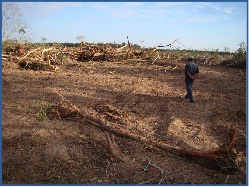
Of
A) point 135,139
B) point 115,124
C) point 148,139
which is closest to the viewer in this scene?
point 148,139

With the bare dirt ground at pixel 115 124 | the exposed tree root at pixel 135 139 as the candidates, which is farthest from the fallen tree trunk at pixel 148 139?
the bare dirt ground at pixel 115 124

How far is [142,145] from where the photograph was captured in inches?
205

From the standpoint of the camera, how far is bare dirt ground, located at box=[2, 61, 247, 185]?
448 centimetres

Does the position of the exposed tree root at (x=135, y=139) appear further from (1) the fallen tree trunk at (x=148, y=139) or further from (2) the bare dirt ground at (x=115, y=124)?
(2) the bare dirt ground at (x=115, y=124)

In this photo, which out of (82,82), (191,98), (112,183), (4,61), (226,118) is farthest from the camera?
(4,61)

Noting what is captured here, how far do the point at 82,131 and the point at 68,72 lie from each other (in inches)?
248

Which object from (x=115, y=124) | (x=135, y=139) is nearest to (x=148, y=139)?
(x=135, y=139)

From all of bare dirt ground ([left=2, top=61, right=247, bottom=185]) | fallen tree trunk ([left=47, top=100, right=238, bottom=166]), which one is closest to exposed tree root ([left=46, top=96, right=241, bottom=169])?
fallen tree trunk ([left=47, top=100, right=238, bottom=166])

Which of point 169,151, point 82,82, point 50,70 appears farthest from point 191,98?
point 50,70

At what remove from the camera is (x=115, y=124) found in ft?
19.3

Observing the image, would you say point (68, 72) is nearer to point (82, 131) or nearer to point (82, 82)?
point (82, 82)

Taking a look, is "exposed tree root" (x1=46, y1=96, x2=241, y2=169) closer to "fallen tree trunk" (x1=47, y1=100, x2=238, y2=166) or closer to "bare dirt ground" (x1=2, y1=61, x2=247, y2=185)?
"fallen tree trunk" (x1=47, y1=100, x2=238, y2=166)

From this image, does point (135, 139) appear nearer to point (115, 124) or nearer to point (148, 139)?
point (148, 139)

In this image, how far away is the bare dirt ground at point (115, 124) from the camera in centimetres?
448
